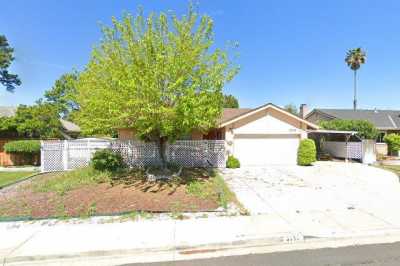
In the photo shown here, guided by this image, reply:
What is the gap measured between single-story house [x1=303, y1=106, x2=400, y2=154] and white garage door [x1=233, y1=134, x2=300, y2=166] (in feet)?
42.3

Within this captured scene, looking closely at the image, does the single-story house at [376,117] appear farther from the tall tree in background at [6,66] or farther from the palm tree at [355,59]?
the tall tree in background at [6,66]

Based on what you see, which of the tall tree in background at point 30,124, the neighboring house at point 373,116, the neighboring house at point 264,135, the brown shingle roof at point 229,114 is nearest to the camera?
the neighboring house at point 264,135

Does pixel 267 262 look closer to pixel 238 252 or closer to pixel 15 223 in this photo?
pixel 238 252

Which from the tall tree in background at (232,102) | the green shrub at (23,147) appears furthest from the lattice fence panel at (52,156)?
the tall tree in background at (232,102)

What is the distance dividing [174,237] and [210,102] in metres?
5.23

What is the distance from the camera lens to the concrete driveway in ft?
25.1

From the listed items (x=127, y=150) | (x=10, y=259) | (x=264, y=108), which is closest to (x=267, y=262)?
(x=10, y=259)

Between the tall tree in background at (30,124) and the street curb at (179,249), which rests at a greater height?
the tall tree in background at (30,124)

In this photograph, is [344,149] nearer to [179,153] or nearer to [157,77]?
[179,153]

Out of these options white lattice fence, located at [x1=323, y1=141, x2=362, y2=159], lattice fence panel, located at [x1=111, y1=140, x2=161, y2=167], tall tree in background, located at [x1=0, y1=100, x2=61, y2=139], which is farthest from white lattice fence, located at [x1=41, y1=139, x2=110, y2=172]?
white lattice fence, located at [x1=323, y1=141, x2=362, y2=159]

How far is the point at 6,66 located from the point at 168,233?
31368mm

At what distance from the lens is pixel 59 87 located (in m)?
40.2

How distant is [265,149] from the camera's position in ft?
52.5

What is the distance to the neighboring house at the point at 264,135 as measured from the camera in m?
15.7
